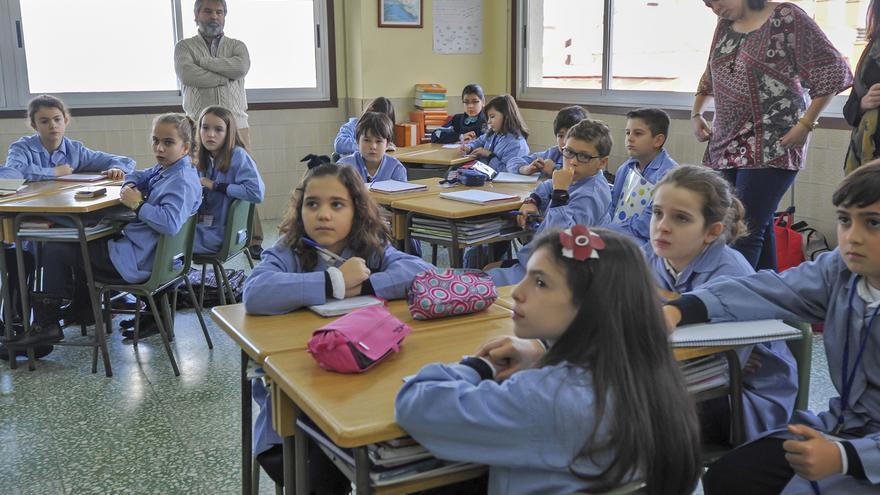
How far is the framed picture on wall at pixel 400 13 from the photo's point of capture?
270 inches

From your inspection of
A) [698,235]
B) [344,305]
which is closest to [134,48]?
[344,305]

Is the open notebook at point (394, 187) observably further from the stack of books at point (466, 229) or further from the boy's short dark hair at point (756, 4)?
the boy's short dark hair at point (756, 4)

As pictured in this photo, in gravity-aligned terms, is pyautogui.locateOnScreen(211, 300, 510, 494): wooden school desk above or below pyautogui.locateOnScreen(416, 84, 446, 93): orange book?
below

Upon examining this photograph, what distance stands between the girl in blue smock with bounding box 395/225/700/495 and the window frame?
3781 mm

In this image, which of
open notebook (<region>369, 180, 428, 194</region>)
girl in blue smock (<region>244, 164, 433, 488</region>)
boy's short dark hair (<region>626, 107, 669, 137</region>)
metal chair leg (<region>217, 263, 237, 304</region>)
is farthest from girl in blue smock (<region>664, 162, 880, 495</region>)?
metal chair leg (<region>217, 263, 237, 304</region>)

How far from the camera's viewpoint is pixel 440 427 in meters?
1.20

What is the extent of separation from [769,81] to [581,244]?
2.23 meters

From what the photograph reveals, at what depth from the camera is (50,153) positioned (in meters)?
4.37

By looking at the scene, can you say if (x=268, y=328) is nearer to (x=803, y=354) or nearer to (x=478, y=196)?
(x=803, y=354)

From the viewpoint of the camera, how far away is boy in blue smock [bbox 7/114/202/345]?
10.8 ft

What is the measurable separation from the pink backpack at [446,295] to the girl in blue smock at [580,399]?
508 mm

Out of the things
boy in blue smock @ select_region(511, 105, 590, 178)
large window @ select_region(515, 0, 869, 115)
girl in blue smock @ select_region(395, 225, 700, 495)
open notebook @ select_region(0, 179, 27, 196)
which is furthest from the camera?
large window @ select_region(515, 0, 869, 115)

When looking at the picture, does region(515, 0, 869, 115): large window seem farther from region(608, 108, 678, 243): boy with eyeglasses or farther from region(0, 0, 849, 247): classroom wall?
region(608, 108, 678, 243): boy with eyeglasses

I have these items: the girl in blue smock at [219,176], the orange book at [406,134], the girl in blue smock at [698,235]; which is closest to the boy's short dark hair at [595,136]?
the girl in blue smock at [698,235]
